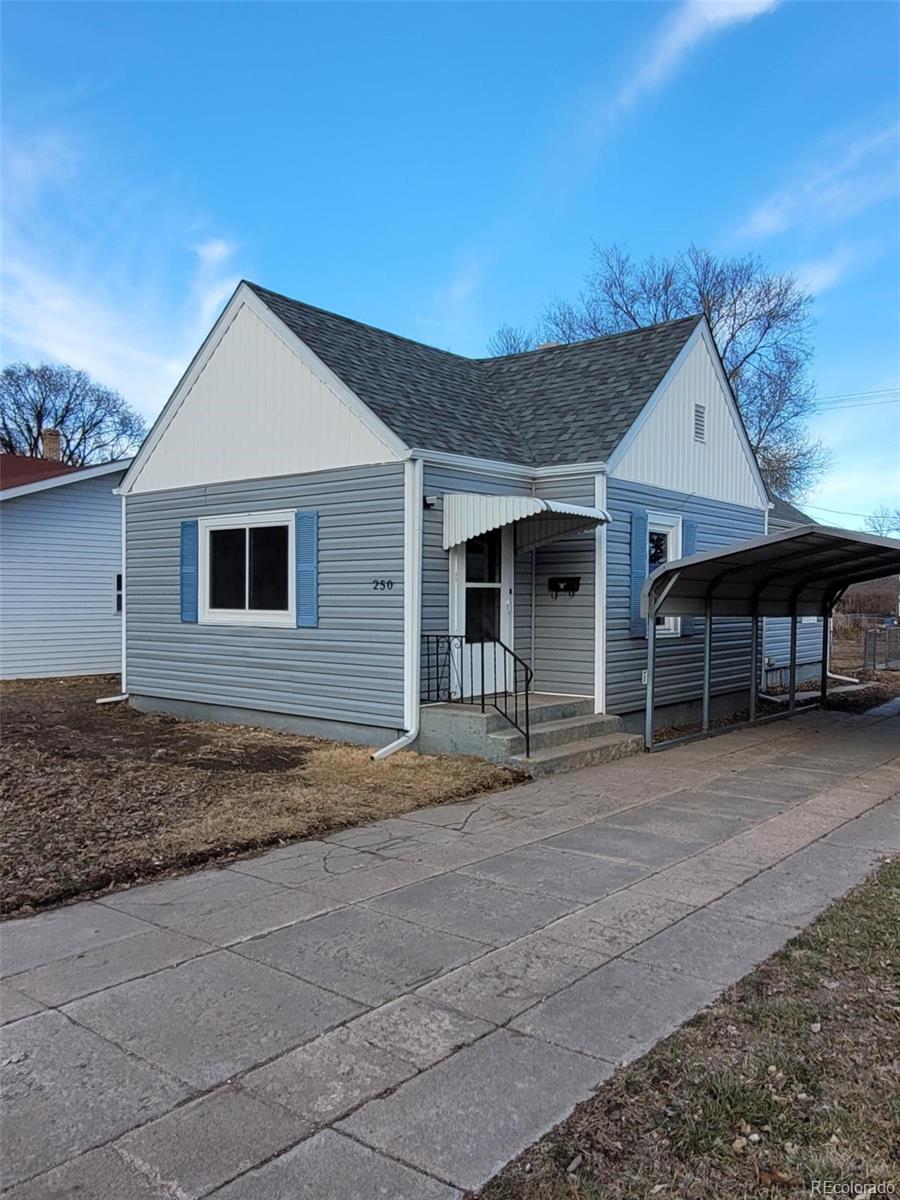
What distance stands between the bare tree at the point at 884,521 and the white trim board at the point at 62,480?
150 ft

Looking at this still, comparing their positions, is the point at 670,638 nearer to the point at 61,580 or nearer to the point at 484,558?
the point at 484,558

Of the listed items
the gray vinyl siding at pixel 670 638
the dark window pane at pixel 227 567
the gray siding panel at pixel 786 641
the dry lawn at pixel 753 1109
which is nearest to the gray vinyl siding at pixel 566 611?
the gray vinyl siding at pixel 670 638

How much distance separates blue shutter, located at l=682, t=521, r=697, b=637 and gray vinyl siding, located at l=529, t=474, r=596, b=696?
7.25ft

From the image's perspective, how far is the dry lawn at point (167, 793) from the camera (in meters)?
5.61

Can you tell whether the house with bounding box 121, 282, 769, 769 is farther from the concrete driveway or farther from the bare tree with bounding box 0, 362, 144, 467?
the bare tree with bounding box 0, 362, 144, 467

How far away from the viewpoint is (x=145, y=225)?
15.5 meters

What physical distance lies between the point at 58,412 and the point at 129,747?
134ft

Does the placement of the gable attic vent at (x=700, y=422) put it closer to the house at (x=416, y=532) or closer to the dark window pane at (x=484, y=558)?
the house at (x=416, y=532)

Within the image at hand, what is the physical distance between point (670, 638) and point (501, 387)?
180 inches

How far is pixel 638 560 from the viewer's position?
11039mm

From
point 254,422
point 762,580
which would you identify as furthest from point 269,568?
point 762,580

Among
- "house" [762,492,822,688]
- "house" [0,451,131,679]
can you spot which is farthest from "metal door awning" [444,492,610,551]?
"house" [0,451,131,679]

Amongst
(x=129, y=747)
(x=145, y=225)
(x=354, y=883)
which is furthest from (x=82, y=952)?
(x=145, y=225)

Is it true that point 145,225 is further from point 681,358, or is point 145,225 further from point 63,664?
point 681,358
